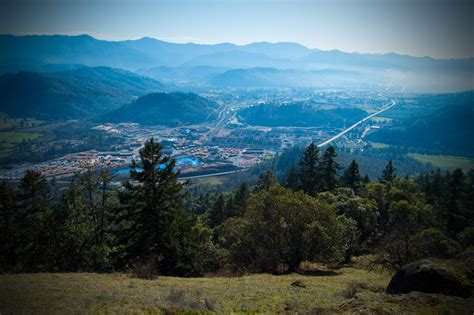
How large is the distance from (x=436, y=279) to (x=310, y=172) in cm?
3693

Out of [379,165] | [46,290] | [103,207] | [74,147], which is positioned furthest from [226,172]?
[46,290]

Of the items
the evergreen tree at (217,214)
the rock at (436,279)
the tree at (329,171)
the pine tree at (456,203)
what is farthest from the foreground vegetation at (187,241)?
the evergreen tree at (217,214)

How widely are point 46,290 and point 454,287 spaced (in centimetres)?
1657

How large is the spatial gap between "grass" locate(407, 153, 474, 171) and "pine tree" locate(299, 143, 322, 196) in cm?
10637

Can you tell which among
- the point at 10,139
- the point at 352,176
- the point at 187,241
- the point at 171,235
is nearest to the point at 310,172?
the point at 352,176

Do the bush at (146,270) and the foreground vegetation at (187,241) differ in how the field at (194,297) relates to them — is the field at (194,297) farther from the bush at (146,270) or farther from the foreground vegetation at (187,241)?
the bush at (146,270)

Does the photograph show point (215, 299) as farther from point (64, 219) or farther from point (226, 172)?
point (226, 172)

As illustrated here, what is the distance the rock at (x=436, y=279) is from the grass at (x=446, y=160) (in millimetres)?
135993

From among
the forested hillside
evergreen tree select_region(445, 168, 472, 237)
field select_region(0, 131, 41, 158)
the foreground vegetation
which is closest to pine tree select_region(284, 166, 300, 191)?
evergreen tree select_region(445, 168, 472, 237)

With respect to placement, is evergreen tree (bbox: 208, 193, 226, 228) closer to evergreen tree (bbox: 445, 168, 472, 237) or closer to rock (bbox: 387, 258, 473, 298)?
evergreen tree (bbox: 445, 168, 472, 237)

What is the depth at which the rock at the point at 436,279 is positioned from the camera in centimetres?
1198

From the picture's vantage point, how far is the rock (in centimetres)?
1198

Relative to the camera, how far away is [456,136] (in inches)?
6796

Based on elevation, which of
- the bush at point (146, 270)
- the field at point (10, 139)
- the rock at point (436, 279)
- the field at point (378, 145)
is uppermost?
the rock at point (436, 279)
